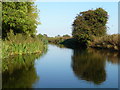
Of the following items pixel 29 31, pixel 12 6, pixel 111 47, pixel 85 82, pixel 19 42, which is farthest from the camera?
pixel 111 47

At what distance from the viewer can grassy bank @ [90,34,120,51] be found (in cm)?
2829

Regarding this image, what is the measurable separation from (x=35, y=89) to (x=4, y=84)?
5.04 feet

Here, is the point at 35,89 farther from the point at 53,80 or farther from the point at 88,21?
the point at 88,21

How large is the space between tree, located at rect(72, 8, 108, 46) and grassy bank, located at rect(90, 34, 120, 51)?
1665 millimetres

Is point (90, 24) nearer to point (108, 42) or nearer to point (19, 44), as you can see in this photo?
point (108, 42)

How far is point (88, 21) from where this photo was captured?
39.6m

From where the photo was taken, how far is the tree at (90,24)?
127 feet

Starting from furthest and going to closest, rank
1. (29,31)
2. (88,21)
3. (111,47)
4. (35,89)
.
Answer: (88,21) → (111,47) → (29,31) → (35,89)

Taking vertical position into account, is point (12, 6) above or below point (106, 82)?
above

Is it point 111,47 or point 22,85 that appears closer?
point 22,85

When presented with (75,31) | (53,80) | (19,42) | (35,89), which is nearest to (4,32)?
(19,42)

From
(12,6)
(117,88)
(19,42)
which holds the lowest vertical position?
(117,88)

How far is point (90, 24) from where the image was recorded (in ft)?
129

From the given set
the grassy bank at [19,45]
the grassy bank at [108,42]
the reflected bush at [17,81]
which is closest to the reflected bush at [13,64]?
the reflected bush at [17,81]
